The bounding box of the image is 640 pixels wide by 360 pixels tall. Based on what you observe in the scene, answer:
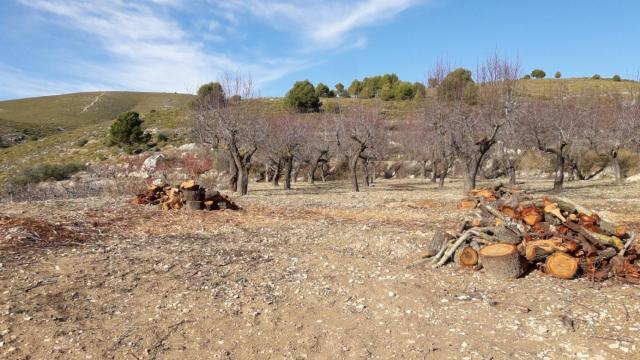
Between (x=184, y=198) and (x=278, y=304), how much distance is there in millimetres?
11258

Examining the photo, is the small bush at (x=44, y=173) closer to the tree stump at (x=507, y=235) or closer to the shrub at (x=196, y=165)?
the shrub at (x=196, y=165)

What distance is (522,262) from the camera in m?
8.70

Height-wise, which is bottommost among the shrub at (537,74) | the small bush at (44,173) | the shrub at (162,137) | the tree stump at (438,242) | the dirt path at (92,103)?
the small bush at (44,173)

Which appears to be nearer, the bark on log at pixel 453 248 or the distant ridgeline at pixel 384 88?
the bark on log at pixel 453 248

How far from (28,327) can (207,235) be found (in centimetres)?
704

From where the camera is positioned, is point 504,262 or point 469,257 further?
point 469,257

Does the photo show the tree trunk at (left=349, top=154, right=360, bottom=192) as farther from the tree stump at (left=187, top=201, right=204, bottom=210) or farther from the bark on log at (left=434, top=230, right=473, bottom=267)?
the bark on log at (left=434, top=230, right=473, bottom=267)

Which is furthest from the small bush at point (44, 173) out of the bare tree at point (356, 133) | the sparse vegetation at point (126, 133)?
the bare tree at point (356, 133)

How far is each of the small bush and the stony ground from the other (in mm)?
36055

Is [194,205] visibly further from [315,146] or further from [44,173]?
[44,173]

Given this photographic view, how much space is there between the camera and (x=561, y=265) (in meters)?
8.50

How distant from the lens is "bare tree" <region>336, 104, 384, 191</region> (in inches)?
1334

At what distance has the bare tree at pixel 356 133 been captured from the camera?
111ft

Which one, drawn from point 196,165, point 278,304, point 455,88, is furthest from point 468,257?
point 196,165
